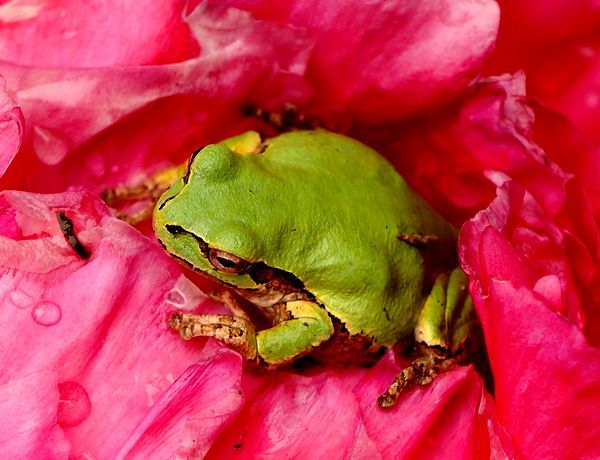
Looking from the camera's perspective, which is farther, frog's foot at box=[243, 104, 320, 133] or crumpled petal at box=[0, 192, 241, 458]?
frog's foot at box=[243, 104, 320, 133]

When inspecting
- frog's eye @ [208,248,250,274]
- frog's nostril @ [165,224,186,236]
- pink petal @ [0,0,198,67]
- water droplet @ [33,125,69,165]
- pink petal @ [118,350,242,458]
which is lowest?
frog's eye @ [208,248,250,274]

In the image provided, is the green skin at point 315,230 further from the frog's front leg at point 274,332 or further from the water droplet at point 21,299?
the water droplet at point 21,299

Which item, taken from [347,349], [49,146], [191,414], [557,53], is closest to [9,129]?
→ [49,146]

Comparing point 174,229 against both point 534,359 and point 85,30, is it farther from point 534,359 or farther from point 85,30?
point 534,359

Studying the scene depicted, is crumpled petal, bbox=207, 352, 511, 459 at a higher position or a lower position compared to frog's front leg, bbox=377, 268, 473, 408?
higher

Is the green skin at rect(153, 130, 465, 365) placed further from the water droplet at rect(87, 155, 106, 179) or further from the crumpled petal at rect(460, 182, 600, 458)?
the crumpled petal at rect(460, 182, 600, 458)

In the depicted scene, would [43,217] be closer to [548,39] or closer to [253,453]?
[253,453]

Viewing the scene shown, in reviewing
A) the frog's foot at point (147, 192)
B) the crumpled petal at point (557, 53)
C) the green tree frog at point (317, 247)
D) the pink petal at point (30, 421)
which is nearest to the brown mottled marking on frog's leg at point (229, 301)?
the green tree frog at point (317, 247)

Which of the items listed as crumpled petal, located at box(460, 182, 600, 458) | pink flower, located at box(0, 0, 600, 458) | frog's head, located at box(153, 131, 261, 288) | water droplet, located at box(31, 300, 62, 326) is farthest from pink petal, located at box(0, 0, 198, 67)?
crumpled petal, located at box(460, 182, 600, 458)
